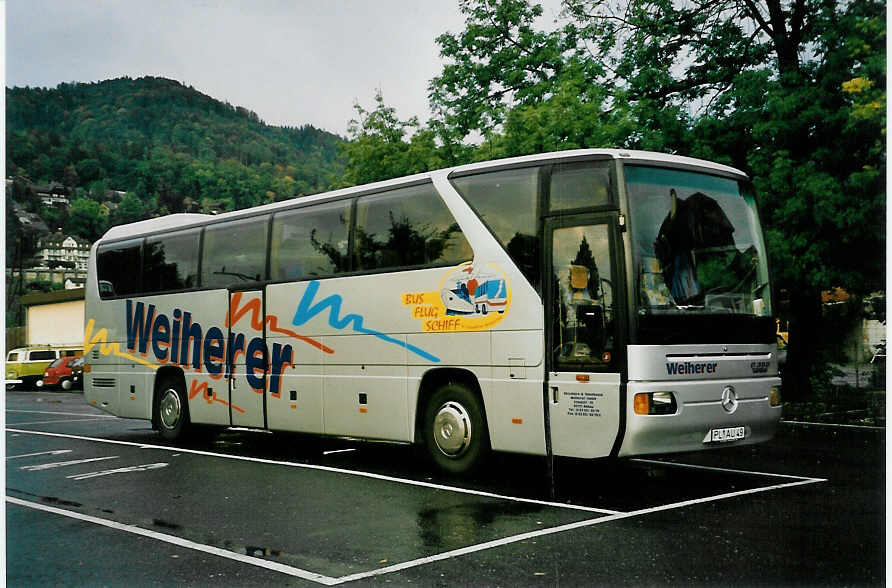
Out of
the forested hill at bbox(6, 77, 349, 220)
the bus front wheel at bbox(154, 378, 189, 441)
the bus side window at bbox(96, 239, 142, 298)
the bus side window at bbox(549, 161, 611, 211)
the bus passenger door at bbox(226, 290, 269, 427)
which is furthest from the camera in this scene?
the bus side window at bbox(96, 239, 142, 298)

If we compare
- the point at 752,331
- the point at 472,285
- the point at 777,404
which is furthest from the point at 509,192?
the point at 777,404

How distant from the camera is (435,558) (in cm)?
689

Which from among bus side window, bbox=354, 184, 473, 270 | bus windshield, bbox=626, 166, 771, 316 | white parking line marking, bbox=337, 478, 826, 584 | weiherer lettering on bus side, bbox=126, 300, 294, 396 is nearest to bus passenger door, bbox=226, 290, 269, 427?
weiherer lettering on bus side, bbox=126, 300, 294, 396

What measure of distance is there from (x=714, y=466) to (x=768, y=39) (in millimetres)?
11267

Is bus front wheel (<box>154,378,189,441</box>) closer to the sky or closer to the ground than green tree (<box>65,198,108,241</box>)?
closer to the ground

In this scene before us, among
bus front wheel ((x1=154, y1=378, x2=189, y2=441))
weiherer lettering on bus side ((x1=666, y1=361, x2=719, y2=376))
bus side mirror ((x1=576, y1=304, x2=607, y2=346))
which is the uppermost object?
bus side mirror ((x1=576, y1=304, x2=607, y2=346))

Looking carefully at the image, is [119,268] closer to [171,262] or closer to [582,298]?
[171,262]

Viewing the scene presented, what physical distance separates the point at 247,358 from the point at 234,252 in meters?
1.57

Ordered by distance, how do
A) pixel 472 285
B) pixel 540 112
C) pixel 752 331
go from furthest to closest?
1. pixel 540 112
2. pixel 472 285
3. pixel 752 331

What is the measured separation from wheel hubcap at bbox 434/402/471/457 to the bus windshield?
Answer: 2564 millimetres

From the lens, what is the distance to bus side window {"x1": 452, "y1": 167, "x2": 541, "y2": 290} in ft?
32.9

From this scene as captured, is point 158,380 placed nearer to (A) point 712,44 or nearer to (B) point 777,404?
(B) point 777,404

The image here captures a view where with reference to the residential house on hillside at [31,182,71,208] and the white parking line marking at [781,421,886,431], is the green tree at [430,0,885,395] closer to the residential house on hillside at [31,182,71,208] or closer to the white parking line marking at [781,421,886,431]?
the white parking line marking at [781,421,886,431]

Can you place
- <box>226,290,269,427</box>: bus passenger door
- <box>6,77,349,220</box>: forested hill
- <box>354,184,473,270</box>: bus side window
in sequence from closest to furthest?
<box>354,184,473,270</box>: bus side window → <box>6,77,349,220</box>: forested hill → <box>226,290,269,427</box>: bus passenger door
